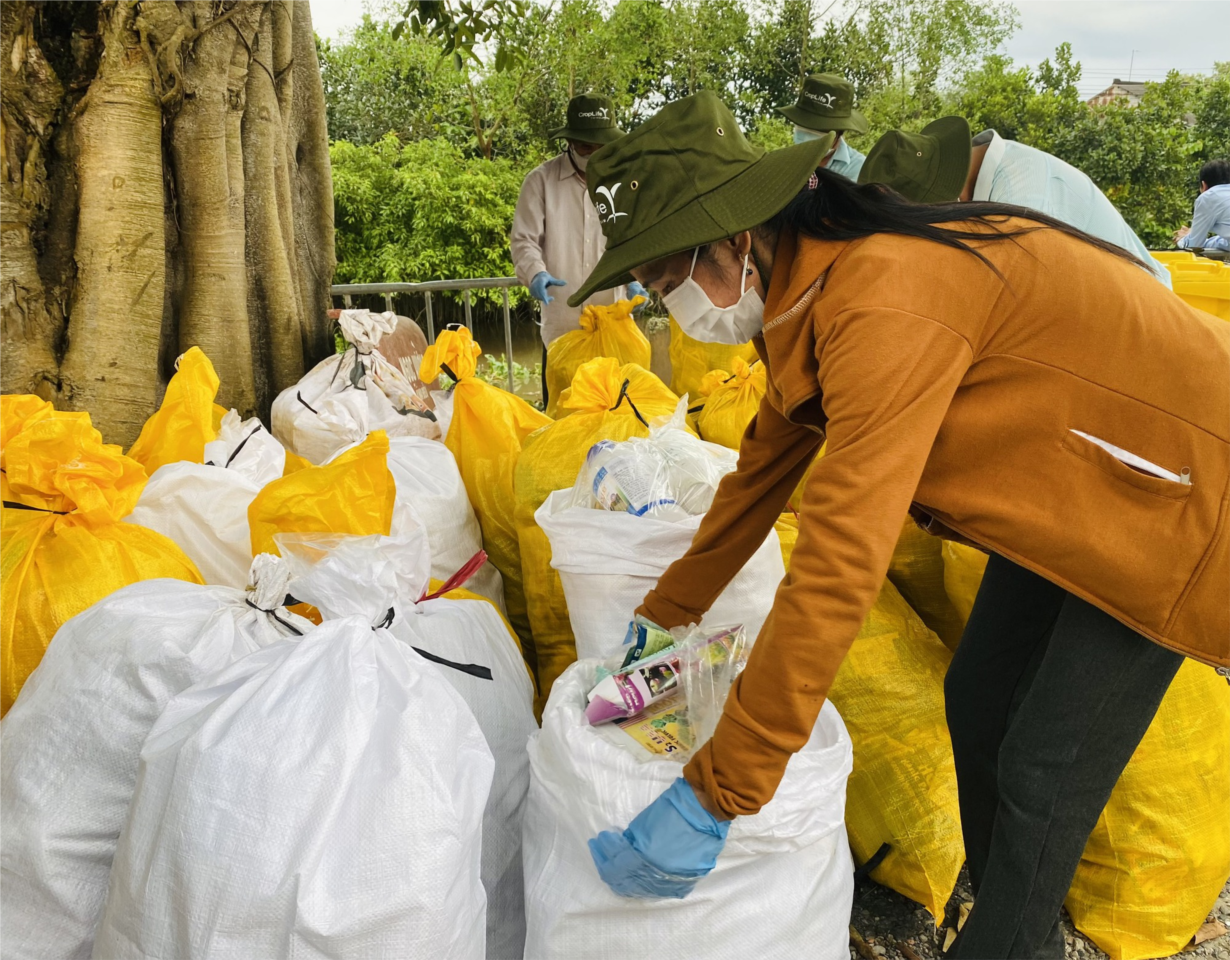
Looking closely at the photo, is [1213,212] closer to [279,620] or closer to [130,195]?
[130,195]

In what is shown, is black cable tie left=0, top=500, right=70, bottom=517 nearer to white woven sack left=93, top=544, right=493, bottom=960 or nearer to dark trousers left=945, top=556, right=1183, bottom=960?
white woven sack left=93, top=544, right=493, bottom=960

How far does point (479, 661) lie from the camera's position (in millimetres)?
1727

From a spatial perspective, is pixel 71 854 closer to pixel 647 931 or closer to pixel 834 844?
pixel 647 931

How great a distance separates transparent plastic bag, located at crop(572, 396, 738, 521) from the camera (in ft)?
6.13

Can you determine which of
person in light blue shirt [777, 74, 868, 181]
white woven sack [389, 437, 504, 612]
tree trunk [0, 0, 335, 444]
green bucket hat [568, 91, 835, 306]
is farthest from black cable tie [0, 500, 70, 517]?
person in light blue shirt [777, 74, 868, 181]

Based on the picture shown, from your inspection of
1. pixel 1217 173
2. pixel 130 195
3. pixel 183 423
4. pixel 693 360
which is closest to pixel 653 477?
pixel 183 423

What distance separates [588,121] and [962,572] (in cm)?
261

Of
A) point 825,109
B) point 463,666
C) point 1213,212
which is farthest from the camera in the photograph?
point 1213,212

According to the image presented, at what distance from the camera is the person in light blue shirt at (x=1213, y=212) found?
270 inches

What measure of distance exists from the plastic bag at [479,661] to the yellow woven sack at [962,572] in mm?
1051

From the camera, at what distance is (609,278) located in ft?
3.78

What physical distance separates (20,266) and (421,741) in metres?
1.99

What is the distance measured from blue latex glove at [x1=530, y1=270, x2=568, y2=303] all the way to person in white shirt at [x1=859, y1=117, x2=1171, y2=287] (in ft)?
6.27

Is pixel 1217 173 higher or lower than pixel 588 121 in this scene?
higher
